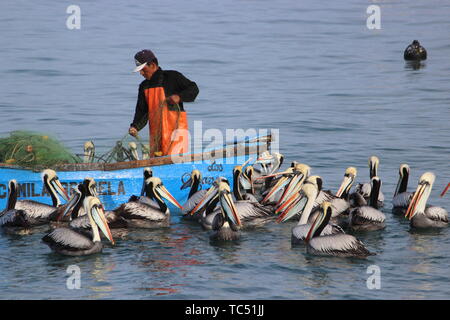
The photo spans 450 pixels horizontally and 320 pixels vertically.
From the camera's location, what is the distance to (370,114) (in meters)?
25.8

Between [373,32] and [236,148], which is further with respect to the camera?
[373,32]

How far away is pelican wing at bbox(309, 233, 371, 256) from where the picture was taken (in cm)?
1305

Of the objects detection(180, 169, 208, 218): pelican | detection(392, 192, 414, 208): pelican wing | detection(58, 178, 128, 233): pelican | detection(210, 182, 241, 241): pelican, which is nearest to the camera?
detection(210, 182, 241, 241): pelican

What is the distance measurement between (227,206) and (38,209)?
329 cm

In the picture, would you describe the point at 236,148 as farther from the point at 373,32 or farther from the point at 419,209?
the point at 373,32

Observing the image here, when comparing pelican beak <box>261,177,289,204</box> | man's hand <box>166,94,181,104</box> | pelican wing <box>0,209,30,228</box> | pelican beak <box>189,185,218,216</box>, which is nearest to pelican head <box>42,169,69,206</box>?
pelican wing <box>0,209,30,228</box>

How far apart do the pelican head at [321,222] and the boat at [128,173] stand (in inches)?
138

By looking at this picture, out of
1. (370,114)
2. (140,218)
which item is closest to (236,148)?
(140,218)

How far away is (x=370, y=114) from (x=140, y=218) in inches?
500

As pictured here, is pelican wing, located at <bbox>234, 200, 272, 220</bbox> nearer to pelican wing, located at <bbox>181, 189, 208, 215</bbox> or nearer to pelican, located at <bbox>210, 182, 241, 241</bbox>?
pelican, located at <bbox>210, 182, 241, 241</bbox>

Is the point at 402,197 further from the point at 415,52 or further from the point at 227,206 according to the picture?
the point at 415,52

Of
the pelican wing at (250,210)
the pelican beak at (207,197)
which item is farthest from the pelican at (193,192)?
the pelican wing at (250,210)

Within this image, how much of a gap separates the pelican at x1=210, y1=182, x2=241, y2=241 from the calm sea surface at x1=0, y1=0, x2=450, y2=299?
0.27m

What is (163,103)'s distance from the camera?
16016mm
